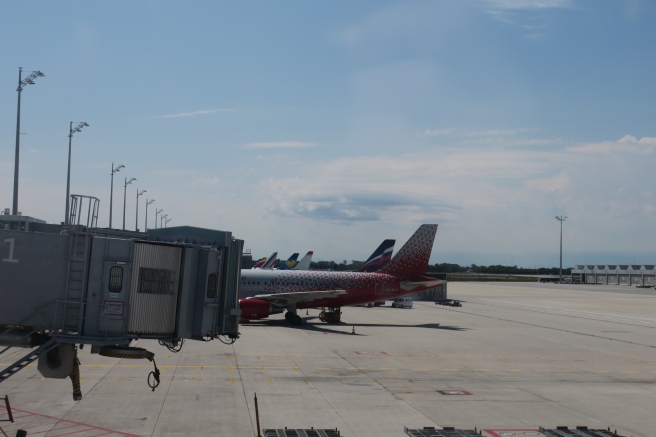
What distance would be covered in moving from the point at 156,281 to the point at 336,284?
41571 mm

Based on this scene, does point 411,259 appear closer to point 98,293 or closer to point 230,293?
point 230,293

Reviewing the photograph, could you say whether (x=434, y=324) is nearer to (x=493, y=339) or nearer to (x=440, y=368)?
(x=493, y=339)

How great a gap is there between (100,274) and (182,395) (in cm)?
1000

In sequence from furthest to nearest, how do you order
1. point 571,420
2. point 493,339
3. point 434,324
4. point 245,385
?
point 434,324 < point 493,339 < point 245,385 < point 571,420

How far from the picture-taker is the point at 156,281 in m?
17.7

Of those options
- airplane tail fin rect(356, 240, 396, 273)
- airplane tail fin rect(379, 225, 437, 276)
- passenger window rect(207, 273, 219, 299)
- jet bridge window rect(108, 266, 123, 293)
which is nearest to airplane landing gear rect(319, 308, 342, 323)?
airplane tail fin rect(379, 225, 437, 276)

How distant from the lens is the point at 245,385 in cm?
2748

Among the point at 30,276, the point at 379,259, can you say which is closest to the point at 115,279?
the point at 30,276

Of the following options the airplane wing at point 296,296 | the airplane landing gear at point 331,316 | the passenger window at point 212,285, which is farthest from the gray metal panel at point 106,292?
the airplane landing gear at point 331,316

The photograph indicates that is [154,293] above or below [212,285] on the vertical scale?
below

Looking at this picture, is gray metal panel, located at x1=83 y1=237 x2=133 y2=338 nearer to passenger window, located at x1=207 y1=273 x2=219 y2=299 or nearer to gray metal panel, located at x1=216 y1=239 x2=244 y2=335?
passenger window, located at x1=207 y1=273 x2=219 y2=299

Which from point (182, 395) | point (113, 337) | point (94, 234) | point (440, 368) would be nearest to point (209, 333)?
point (113, 337)

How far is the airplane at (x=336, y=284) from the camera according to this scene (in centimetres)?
5606

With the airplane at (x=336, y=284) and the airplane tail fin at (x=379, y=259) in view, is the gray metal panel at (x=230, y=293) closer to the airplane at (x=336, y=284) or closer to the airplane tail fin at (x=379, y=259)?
the airplane at (x=336, y=284)
